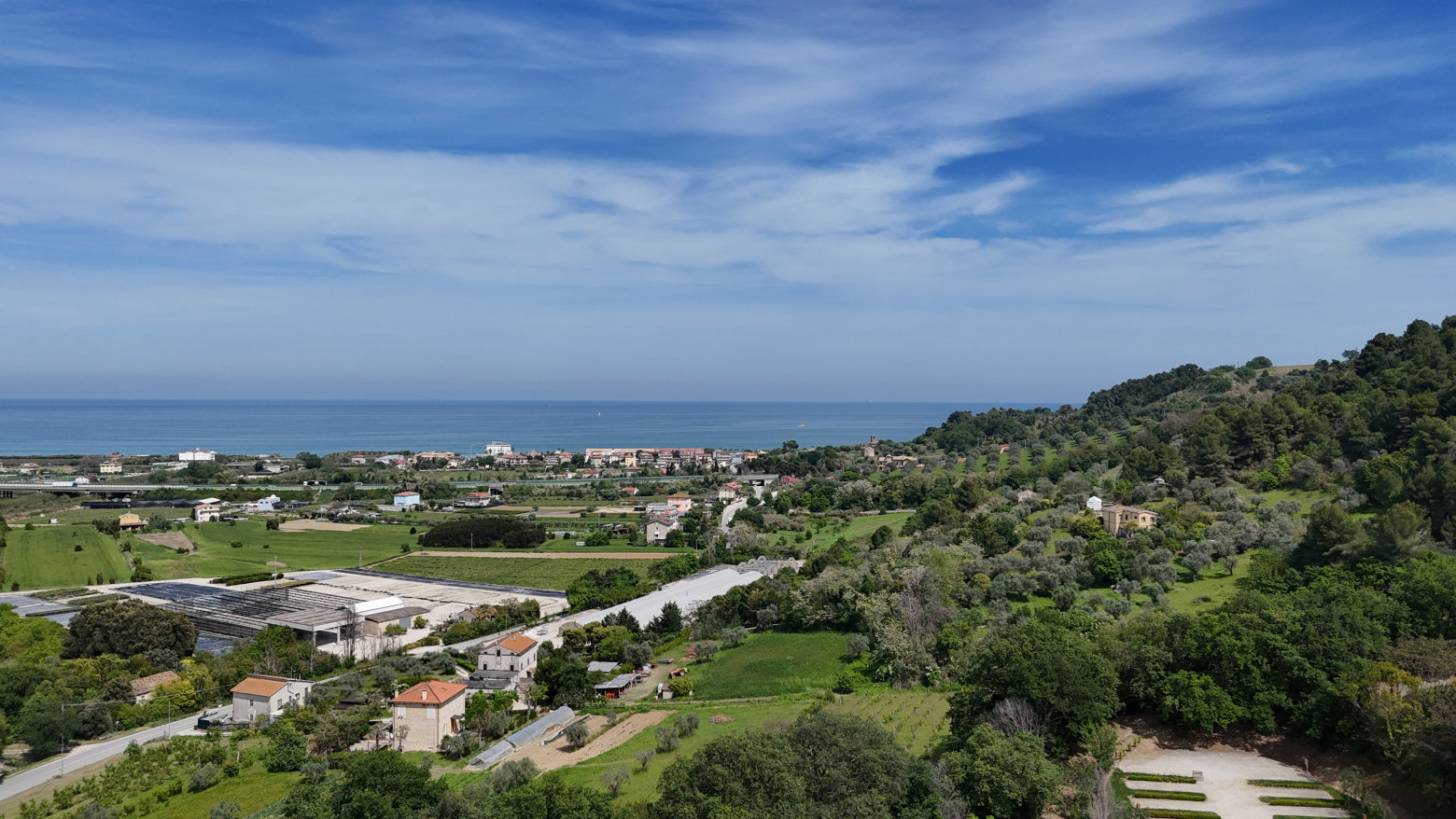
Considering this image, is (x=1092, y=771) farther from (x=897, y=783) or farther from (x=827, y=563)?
(x=827, y=563)

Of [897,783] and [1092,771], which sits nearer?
[897,783]

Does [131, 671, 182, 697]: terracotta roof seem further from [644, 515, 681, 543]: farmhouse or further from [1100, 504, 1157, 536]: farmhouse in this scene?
[1100, 504, 1157, 536]: farmhouse

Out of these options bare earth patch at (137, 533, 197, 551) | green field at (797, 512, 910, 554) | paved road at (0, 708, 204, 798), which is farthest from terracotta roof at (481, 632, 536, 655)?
bare earth patch at (137, 533, 197, 551)

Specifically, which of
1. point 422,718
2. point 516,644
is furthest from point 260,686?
point 516,644

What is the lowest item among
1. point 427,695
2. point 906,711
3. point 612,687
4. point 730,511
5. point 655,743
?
point 730,511

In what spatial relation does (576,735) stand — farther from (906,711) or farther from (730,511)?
(730,511)

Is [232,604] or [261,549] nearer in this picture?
[232,604]

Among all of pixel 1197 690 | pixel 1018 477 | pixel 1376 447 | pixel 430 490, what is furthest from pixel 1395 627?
pixel 430 490
